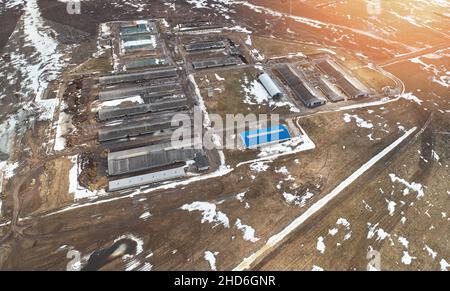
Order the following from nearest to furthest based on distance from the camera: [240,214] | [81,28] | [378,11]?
[240,214], [81,28], [378,11]

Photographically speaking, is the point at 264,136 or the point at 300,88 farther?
the point at 300,88

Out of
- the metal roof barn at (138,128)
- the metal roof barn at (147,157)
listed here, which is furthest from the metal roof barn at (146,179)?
the metal roof barn at (138,128)

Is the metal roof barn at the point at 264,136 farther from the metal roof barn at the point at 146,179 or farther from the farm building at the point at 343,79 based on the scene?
the farm building at the point at 343,79

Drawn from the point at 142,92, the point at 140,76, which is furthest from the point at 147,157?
the point at 140,76

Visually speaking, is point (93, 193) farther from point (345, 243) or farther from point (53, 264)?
point (345, 243)

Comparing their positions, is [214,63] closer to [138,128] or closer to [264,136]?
[264,136]

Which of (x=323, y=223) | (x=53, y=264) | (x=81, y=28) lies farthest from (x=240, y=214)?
(x=81, y=28)
